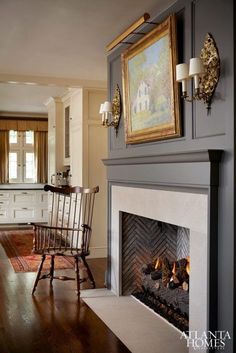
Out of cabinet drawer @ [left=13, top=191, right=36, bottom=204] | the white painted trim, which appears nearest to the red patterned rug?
the white painted trim

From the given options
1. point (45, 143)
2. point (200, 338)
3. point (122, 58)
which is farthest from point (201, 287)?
point (45, 143)

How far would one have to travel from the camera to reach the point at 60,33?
3906 millimetres

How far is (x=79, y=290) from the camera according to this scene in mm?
4109

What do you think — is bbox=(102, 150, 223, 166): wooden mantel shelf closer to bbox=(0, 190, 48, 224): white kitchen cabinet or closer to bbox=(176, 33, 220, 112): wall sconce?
bbox=(176, 33, 220, 112): wall sconce

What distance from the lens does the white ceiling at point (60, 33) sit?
3312 millimetres

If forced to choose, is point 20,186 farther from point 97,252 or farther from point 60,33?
point 60,33

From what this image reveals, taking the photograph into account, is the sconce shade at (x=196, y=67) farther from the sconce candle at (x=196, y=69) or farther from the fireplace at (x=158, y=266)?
the fireplace at (x=158, y=266)

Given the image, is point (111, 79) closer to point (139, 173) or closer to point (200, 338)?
point (139, 173)

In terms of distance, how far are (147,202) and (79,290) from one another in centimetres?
121

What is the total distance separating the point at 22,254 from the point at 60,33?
343cm

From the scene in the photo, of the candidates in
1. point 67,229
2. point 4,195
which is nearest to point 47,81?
point 67,229

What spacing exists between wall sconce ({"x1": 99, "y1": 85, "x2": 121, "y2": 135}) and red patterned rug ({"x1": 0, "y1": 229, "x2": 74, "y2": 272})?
6.83 ft

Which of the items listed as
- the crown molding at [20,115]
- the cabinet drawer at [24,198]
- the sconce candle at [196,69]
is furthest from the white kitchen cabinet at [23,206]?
the sconce candle at [196,69]

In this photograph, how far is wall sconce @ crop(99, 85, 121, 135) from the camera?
13.7ft
